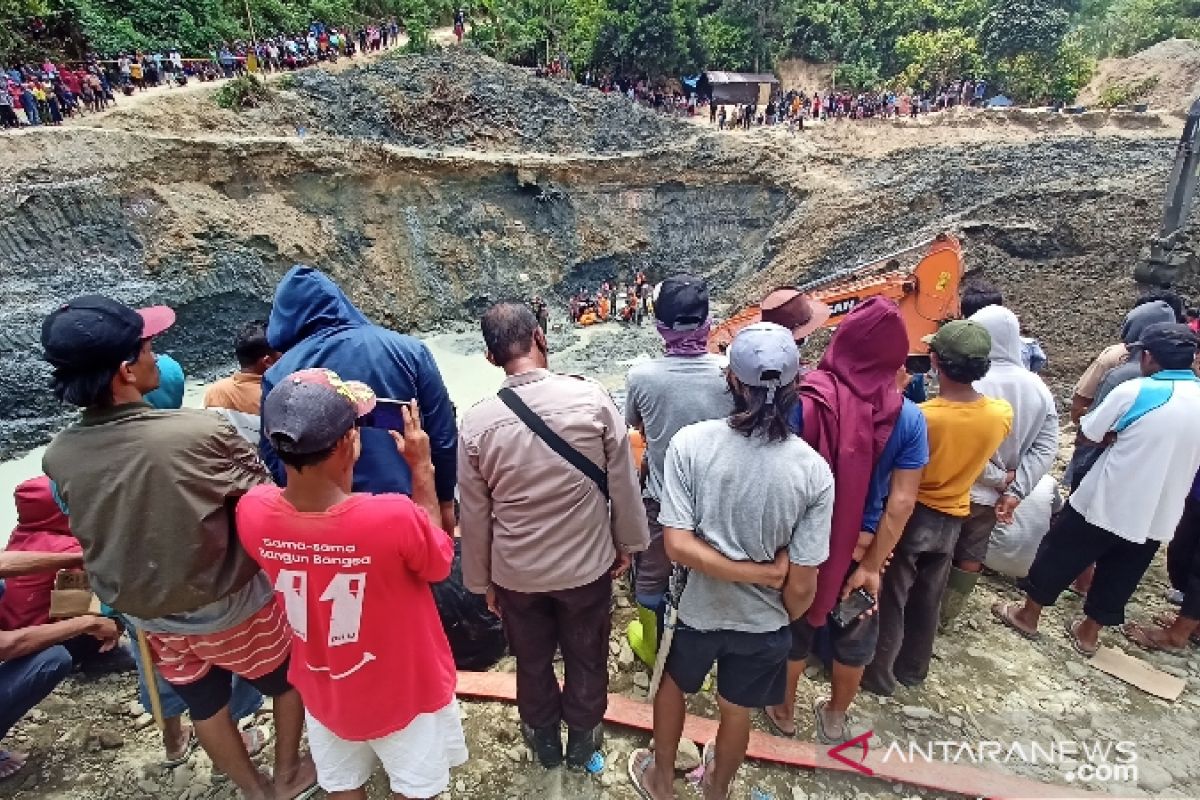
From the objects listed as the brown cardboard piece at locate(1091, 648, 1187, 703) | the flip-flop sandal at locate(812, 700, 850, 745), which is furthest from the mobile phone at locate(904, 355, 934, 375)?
the flip-flop sandal at locate(812, 700, 850, 745)

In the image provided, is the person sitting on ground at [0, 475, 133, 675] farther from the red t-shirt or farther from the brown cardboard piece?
the brown cardboard piece

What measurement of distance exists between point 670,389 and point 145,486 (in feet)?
5.95

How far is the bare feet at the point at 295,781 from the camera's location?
95.5 inches

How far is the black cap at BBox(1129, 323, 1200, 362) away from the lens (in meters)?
2.94

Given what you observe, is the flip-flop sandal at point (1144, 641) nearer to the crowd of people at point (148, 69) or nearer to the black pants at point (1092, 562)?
the black pants at point (1092, 562)

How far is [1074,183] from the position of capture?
526 inches

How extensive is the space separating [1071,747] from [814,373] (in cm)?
210

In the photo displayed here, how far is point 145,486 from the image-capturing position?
187 cm

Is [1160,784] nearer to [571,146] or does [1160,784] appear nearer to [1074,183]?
[1074,183]

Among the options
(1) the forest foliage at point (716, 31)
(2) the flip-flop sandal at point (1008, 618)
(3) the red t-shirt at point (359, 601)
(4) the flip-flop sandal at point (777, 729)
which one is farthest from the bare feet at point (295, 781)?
(1) the forest foliage at point (716, 31)

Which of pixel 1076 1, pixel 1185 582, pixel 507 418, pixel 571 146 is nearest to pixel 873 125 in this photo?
pixel 571 146

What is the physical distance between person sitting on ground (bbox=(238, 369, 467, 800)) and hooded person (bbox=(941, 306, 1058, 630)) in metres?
2.55

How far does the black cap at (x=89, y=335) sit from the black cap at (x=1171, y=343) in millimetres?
4049

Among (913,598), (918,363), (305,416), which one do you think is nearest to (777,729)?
(913,598)
